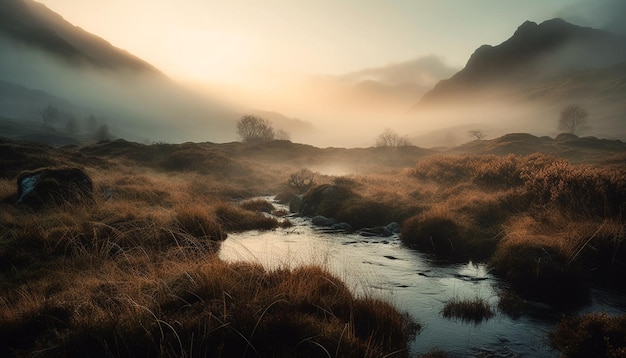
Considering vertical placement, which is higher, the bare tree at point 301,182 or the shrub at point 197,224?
the bare tree at point 301,182

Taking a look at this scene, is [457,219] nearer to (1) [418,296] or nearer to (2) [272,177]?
(1) [418,296]

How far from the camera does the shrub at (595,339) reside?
618 centimetres

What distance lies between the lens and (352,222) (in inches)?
888

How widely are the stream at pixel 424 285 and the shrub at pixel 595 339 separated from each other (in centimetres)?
46

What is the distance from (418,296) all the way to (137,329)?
8050mm

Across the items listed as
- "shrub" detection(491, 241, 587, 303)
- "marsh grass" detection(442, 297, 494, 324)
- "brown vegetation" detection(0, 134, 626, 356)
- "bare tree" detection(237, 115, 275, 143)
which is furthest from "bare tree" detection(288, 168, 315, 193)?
"bare tree" detection(237, 115, 275, 143)

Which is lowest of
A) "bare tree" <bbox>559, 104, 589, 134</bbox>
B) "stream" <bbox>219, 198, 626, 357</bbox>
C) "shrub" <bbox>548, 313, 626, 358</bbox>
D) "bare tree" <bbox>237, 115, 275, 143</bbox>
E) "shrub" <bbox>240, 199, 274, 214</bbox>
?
"stream" <bbox>219, 198, 626, 357</bbox>

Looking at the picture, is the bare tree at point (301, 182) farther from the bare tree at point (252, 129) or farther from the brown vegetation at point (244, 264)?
the bare tree at point (252, 129)

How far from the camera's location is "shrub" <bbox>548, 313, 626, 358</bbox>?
618cm

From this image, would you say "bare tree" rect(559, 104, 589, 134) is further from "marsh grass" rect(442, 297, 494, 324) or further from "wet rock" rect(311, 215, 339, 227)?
"marsh grass" rect(442, 297, 494, 324)

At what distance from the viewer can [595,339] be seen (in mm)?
6613

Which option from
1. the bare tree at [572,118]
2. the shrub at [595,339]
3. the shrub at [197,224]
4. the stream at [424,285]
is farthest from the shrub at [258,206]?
the bare tree at [572,118]

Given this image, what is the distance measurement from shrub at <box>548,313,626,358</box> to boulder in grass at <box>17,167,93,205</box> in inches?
746

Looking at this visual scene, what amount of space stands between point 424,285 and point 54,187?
18.6 metres
